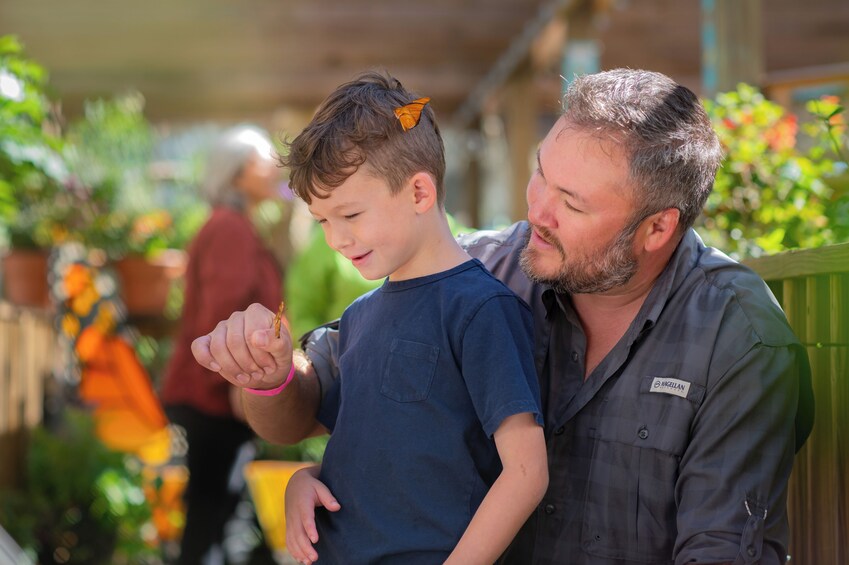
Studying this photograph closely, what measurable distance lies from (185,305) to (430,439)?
246 centimetres

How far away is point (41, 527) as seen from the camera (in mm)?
4453

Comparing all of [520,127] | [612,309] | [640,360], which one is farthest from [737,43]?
[520,127]

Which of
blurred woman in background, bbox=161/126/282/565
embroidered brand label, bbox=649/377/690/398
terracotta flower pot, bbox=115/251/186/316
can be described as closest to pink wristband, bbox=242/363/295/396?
embroidered brand label, bbox=649/377/690/398

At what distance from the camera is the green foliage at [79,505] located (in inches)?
175

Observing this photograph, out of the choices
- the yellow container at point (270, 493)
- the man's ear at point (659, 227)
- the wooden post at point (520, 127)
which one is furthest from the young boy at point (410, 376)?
the wooden post at point (520, 127)

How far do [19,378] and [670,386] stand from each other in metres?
3.79

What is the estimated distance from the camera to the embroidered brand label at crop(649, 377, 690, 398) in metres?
1.54

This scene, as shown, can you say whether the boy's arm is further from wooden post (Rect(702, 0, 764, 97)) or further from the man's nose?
wooden post (Rect(702, 0, 764, 97))

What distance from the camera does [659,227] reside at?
1.64 m

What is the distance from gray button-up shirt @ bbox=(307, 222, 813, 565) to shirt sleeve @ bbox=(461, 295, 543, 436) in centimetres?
20

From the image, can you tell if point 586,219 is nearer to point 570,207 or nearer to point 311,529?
point 570,207

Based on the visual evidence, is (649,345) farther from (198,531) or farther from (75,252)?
(75,252)

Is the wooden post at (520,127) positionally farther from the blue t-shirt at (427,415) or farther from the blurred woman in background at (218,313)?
the blue t-shirt at (427,415)

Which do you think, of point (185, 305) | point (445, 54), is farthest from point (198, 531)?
point (445, 54)
